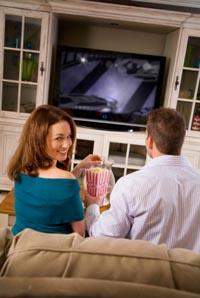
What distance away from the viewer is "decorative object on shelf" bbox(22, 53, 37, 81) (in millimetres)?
3061

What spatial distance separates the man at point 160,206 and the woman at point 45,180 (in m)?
0.16

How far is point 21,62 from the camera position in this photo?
9.95 feet

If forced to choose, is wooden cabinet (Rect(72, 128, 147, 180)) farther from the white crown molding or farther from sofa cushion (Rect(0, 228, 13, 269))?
sofa cushion (Rect(0, 228, 13, 269))

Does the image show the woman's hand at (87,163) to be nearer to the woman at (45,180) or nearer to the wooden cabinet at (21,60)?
the woman at (45,180)

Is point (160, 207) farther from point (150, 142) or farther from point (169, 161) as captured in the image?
point (150, 142)

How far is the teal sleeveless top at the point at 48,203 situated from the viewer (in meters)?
1.09

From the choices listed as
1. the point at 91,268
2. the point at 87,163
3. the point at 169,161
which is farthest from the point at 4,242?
the point at 87,163

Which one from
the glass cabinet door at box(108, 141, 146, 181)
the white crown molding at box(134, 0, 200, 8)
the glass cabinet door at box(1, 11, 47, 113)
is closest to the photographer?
the white crown molding at box(134, 0, 200, 8)

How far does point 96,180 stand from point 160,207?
15.9 inches

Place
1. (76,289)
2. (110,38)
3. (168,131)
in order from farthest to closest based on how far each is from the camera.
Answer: (110,38), (168,131), (76,289)

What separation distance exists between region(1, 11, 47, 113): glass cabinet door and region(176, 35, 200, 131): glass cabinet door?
1.48 m

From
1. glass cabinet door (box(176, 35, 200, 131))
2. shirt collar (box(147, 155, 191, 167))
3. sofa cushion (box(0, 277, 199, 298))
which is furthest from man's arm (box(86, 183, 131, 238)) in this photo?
glass cabinet door (box(176, 35, 200, 131))

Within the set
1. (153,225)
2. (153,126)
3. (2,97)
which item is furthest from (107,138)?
(153,225)

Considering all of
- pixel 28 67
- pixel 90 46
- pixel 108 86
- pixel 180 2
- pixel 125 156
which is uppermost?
pixel 180 2
